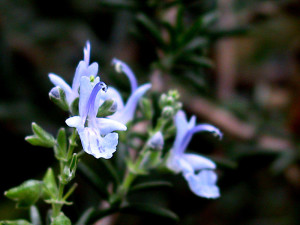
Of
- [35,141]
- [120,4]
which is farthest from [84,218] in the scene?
[120,4]

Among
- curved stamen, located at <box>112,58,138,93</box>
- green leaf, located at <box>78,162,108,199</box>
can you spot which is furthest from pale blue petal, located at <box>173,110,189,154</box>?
green leaf, located at <box>78,162,108,199</box>

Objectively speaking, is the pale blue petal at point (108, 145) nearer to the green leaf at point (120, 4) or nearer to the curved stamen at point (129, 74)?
the curved stamen at point (129, 74)

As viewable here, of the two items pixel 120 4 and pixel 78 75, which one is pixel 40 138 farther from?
pixel 120 4

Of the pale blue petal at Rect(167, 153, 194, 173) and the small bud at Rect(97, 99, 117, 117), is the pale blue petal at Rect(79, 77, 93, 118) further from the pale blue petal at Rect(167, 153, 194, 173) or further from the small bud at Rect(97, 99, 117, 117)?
the pale blue petal at Rect(167, 153, 194, 173)

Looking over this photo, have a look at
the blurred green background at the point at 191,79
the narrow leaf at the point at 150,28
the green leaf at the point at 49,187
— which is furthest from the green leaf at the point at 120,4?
the green leaf at the point at 49,187

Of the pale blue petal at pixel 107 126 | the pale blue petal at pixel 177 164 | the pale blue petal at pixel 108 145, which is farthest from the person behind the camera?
the pale blue petal at pixel 177 164

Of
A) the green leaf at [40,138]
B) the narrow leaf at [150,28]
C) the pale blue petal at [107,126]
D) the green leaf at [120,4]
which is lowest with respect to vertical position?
the green leaf at [40,138]
